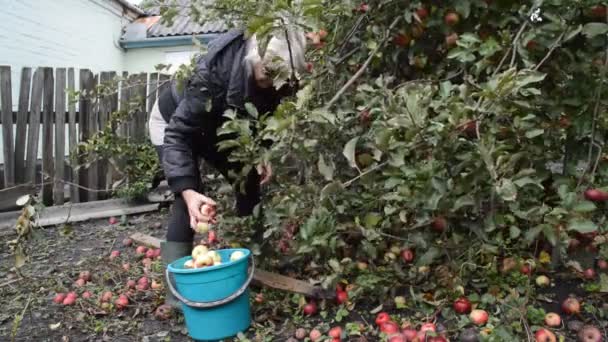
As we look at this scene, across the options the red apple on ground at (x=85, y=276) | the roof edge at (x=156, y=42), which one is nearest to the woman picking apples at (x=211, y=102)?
the red apple on ground at (x=85, y=276)

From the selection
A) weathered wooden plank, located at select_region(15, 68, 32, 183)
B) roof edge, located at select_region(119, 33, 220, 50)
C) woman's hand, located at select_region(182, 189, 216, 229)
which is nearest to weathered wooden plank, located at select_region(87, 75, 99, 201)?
weathered wooden plank, located at select_region(15, 68, 32, 183)

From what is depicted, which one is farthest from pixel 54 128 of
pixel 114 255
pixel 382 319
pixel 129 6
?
pixel 129 6

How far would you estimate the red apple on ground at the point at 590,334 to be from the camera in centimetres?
214

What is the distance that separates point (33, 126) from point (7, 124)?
0.23 m

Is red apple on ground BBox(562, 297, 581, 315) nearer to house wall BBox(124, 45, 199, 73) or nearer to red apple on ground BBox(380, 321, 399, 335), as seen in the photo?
red apple on ground BBox(380, 321, 399, 335)

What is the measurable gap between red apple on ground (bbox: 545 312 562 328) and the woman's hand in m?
1.48

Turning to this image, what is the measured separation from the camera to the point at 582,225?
65.4 inches

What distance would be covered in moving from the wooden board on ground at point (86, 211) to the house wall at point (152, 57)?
6.78 m

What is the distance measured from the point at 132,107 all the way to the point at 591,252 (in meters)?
4.01

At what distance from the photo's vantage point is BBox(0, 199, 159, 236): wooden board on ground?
4.86 metres

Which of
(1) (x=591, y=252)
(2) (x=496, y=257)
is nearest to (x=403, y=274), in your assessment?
(2) (x=496, y=257)

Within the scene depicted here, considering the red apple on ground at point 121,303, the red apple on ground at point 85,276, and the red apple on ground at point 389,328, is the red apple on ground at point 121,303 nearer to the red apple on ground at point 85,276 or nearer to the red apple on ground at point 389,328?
the red apple on ground at point 85,276

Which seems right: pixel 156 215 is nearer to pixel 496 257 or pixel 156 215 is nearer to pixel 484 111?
pixel 496 257

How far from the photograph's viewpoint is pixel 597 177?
2.11 metres
